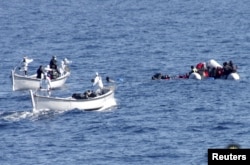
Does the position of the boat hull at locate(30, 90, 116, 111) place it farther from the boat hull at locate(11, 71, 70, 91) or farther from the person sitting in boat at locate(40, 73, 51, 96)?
the boat hull at locate(11, 71, 70, 91)

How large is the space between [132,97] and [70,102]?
34.4 ft

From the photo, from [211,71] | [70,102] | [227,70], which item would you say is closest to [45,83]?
[70,102]

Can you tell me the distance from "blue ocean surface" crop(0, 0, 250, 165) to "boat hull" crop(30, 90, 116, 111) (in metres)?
0.54

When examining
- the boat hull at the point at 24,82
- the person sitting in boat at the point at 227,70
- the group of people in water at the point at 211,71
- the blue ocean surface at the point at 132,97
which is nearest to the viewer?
the blue ocean surface at the point at 132,97

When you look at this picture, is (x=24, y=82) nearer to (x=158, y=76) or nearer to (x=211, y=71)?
(x=158, y=76)

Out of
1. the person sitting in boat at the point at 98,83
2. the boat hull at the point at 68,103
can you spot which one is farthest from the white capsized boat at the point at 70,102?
the person sitting in boat at the point at 98,83

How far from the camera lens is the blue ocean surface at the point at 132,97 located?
76.1m

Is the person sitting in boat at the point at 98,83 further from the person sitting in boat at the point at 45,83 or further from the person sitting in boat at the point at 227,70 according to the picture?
the person sitting in boat at the point at 227,70

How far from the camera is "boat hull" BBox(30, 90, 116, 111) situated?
286 ft

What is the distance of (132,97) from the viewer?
97.3 metres

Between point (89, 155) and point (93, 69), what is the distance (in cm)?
4261

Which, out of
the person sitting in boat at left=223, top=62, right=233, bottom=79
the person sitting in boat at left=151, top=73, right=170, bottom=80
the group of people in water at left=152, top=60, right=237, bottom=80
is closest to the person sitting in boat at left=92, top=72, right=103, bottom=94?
the person sitting in boat at left=151, top=73, right=170, bottom=80

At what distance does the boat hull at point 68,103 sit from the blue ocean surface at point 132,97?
21.4 inches

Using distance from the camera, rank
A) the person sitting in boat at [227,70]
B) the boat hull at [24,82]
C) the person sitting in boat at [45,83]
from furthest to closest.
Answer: the person sitting in boat at [227,70], the boat hull at [24,82], the person sitting in boat at [45,83]
